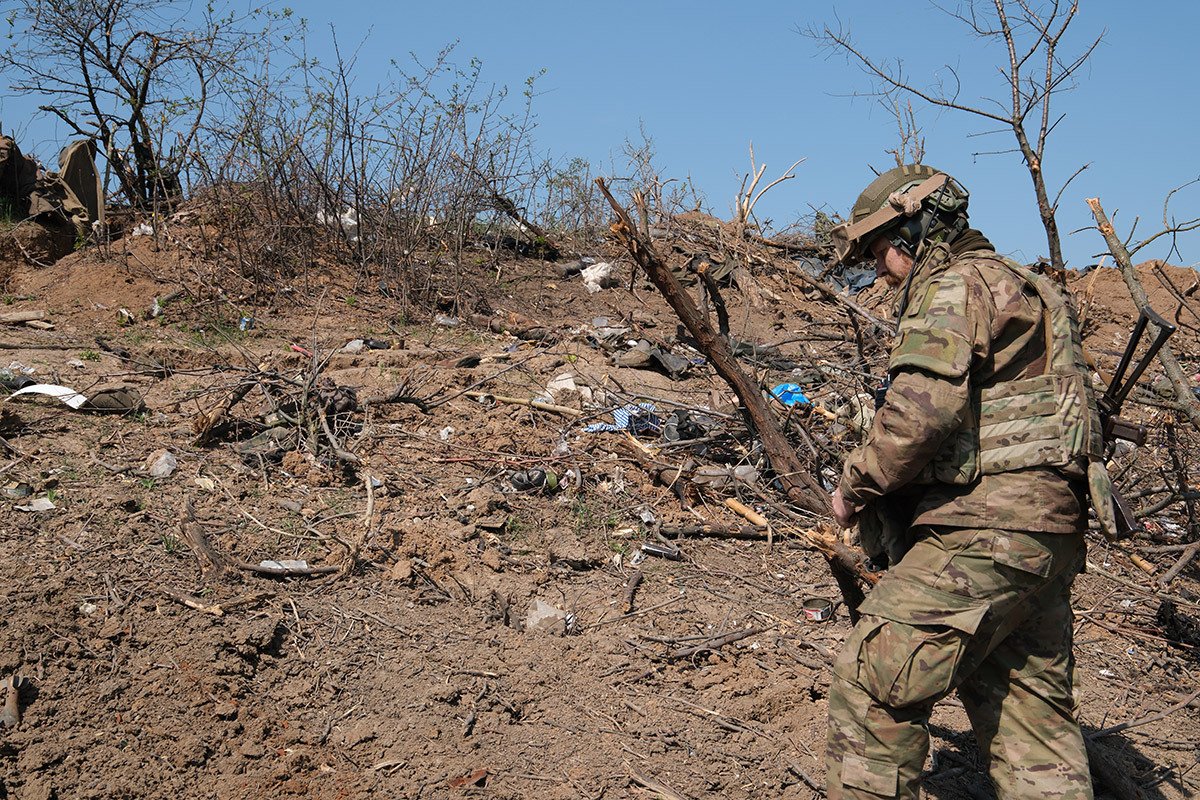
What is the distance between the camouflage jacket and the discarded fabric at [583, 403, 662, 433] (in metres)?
3.41

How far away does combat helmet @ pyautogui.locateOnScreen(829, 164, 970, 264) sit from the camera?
2564 millimetres

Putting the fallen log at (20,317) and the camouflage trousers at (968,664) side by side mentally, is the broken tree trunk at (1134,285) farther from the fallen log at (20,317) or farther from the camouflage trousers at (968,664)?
the fallen log at (20,317)

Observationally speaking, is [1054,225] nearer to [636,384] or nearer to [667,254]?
[636,384]

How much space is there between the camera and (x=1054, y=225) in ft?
17.8

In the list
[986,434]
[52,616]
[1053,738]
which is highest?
[986,434]

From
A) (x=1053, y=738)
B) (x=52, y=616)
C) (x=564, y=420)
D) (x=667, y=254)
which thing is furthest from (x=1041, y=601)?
(x=667, y=254)

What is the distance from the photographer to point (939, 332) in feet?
7.73

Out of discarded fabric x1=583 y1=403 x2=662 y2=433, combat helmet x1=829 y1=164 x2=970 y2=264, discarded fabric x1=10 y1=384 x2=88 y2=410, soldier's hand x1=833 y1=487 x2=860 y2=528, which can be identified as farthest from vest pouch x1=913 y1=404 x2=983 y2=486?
discarded fabric x1=10 y1=384 x2=88 y2=410

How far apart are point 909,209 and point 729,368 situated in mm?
2208

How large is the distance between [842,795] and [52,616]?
9.13 feet

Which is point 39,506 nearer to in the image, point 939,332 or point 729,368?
point 729,368

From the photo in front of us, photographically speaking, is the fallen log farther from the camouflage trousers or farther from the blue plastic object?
the camouflage trousers

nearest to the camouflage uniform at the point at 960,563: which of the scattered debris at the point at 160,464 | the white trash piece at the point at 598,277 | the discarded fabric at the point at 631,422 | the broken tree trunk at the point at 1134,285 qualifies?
the broken tree trunk at the point at 1134,285

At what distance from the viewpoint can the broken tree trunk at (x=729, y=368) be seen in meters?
4.03
